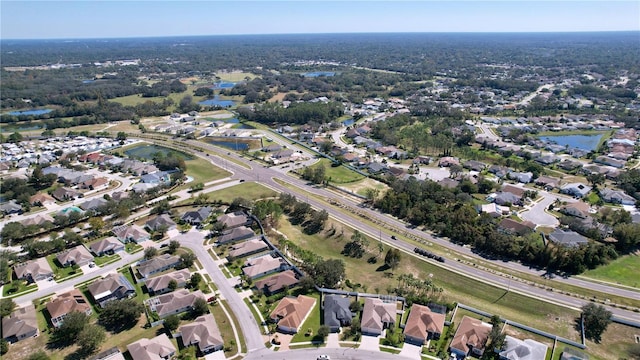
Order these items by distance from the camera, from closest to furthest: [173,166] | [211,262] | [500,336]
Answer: [500,336], [211,262], [173,166]

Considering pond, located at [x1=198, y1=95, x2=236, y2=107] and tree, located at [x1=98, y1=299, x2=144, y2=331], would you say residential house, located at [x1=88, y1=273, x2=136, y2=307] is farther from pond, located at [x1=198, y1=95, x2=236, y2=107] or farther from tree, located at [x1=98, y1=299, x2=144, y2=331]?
pond, located at [x1=198, y1=95, x2=236, y2=107]

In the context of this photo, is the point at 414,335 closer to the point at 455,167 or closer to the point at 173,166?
the point at 455,167

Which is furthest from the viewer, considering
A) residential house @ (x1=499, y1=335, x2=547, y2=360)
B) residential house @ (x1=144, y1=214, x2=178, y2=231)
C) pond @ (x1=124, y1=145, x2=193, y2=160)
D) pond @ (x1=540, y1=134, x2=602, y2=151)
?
pond @ (x1=540, y1=134, x2=602, y2=151)

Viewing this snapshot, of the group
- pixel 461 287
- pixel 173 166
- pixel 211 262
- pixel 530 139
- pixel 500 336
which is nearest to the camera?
pixel 500 336

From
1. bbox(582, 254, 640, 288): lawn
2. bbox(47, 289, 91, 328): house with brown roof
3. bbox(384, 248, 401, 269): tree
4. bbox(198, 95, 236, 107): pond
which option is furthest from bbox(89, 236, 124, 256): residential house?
bbox(198, 95, 236, 107): pond

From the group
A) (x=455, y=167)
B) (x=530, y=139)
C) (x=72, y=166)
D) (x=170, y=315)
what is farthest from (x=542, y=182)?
(x=72, y=166)

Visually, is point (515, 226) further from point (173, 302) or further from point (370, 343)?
point (173, 302)
